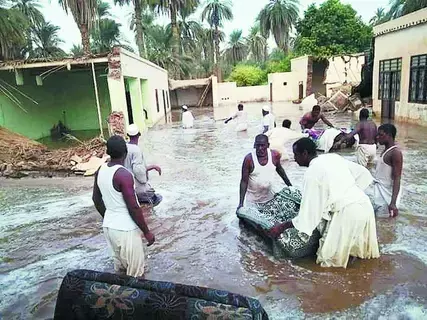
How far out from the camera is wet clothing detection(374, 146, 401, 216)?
4.96 metres

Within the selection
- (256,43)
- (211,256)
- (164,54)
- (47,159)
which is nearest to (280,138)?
(211,256)

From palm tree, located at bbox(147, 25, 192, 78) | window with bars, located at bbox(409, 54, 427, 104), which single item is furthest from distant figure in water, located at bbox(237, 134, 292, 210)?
palm tree, located at bbox(147, 25, 192, 78)

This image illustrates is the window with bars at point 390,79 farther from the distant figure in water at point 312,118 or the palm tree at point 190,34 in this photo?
the palm tree at point 190,34

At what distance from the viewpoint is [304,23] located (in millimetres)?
33688

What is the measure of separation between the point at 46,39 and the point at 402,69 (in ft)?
103

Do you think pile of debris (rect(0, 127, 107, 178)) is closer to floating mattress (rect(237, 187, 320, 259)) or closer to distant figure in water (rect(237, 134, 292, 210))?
distant figure in water (rect(237, 134, 292, 210))

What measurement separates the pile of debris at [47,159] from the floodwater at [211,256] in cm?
133

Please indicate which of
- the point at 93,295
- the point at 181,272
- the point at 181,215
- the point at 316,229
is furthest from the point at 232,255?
the point at 93,295

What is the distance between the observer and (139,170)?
5.88 meters

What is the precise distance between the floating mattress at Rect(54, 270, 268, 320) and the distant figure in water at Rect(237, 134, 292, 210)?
2553 mm

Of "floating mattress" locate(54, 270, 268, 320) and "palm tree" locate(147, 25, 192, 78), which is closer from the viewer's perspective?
"floating mattress" locate(54, 270, 268, 320)

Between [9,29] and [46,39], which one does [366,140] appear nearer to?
[9,29]

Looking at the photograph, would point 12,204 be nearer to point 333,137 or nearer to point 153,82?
point 333,137

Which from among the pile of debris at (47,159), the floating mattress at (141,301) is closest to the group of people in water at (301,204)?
the floating mattress at (141,301)
